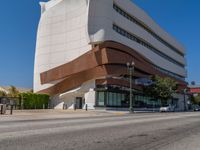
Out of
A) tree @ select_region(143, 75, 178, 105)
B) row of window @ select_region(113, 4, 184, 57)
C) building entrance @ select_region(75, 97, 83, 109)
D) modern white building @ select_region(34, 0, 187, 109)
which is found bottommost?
building entrance @ select_region(75, 97, 83, 109)

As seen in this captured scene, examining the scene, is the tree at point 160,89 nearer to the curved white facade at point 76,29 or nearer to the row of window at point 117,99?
the row of window at point 117,99

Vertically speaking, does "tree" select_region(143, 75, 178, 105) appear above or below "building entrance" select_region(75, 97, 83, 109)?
above

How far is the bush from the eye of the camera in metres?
57.7

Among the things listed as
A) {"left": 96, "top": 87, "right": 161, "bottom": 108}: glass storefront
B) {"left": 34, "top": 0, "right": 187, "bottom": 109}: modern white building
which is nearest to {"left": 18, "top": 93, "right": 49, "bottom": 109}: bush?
{"left": 34, "top": 0, "right": 187, "bottom": 109}: modern white building

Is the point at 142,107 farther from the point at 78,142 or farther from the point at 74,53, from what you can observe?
the point at 78,142

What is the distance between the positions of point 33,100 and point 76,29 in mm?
17699

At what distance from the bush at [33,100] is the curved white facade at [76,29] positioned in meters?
6.10

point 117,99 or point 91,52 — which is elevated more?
point 91,52

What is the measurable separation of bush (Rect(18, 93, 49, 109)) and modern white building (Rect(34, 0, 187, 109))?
406 centimetres

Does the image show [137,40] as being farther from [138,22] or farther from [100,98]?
[100,98]

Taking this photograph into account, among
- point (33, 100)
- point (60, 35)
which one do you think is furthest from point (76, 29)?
point (33, 100)

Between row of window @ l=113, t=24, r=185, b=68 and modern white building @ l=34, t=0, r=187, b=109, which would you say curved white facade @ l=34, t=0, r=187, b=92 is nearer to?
modern white building @ l=34, t=0, r=187, b=109

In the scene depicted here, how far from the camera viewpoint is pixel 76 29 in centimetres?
6675

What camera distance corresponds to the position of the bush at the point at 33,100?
5772 centimetres
